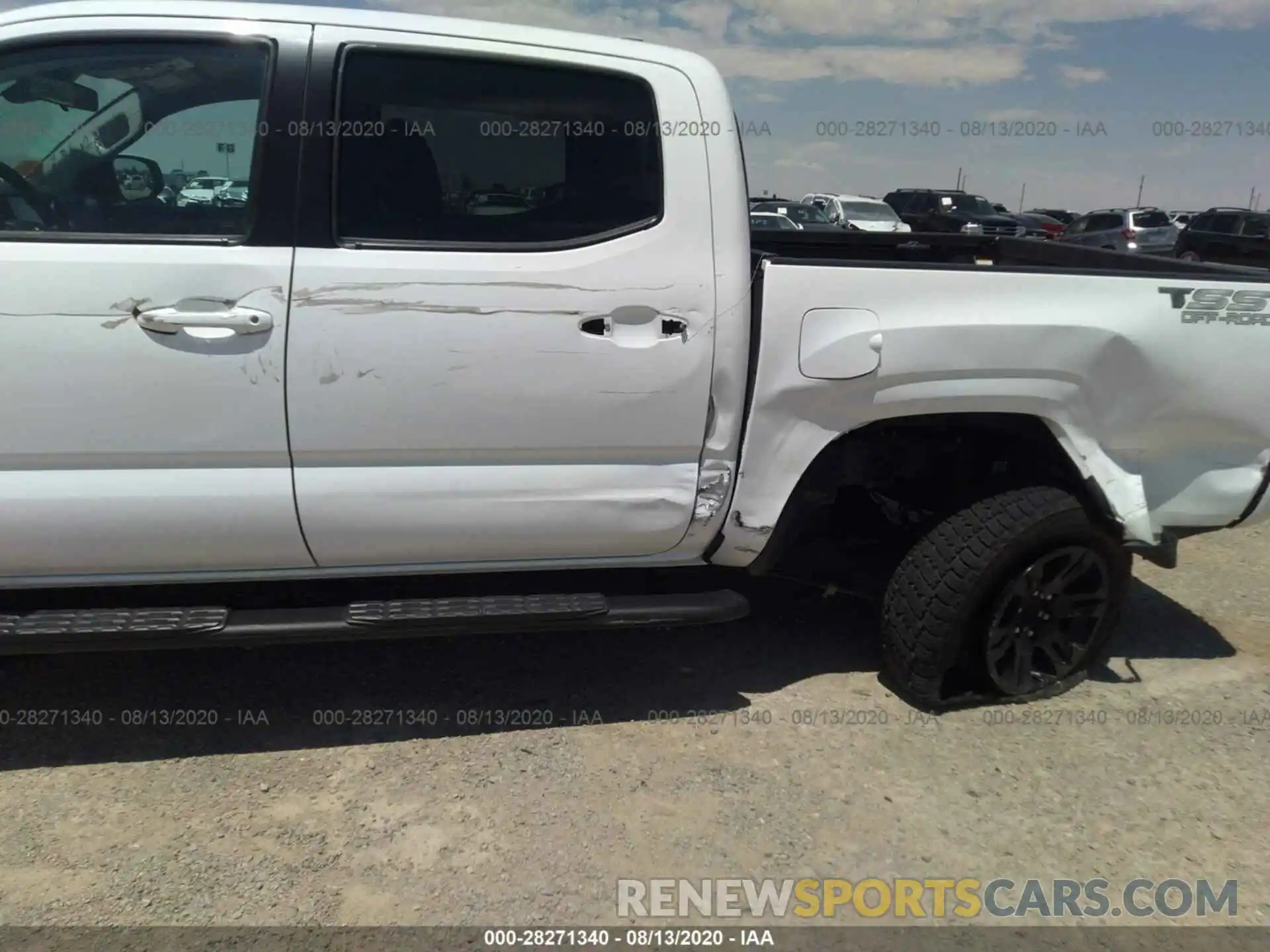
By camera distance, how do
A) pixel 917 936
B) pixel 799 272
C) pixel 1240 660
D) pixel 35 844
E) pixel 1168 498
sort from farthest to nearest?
pixel 1240 660, pixel 1168 498, pixel 799 272, pixel 35 844, pixel 917 936

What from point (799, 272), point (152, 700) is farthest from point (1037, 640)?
point (152, 700)

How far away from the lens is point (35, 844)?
8.16 ft

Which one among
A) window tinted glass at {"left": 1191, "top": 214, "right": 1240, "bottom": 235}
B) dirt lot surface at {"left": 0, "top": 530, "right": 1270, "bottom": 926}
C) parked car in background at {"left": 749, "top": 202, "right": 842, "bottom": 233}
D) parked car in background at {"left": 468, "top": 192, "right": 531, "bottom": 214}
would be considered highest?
parked car in background at {"left": 468, "top": 192, "right": 531, "bottom": 214}

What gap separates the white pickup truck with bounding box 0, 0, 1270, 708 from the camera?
2.42 meters

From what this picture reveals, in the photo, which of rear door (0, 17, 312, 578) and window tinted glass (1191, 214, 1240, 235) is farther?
window tinted glass (1191, 214, 1240, 235)

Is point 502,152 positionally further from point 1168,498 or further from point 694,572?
point 1168,498

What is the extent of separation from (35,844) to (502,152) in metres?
2.15

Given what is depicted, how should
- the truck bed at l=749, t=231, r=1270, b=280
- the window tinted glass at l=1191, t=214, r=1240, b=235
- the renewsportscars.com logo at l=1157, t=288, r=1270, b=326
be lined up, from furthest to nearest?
the window tinted glass at l=1191, t=214, r=1240, b=235 → the truck bed at l=749, t=231, r=1270, b=280 → the renewsportscars.com logo at l=1157, t=288, r=1270, b=326

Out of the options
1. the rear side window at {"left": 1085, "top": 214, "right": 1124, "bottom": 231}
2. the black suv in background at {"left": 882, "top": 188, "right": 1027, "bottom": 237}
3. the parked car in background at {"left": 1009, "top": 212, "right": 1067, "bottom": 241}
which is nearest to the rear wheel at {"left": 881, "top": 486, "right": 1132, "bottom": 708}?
the black suv in background at {"left": 882, "top": 188, "right": 1027, "bottom": 237}

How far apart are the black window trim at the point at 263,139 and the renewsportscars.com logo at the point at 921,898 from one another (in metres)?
1.85

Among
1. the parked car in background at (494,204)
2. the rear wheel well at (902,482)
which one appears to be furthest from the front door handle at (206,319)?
the rear wheel well at (902,482)

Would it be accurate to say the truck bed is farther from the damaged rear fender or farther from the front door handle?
the front door handle

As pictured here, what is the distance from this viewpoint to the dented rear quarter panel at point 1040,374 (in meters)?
2.78

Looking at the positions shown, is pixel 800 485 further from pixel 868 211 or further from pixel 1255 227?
pixel 868 211
